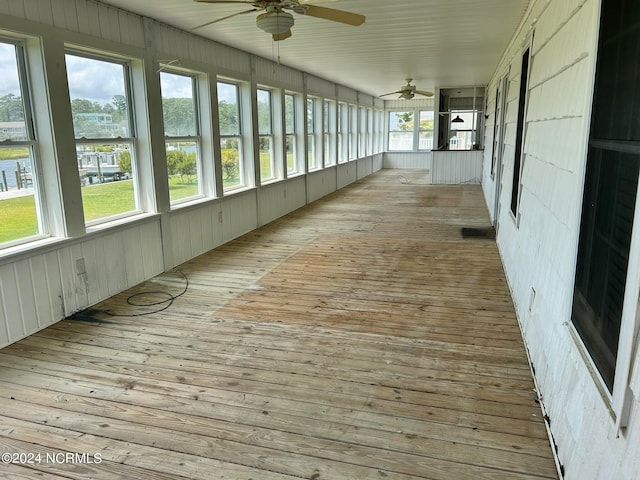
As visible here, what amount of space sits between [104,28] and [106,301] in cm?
254

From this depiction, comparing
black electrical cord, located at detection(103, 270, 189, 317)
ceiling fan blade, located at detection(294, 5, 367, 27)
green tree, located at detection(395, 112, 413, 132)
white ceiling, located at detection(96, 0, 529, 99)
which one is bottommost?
black electrical cord, located at detection(103, 270, 189, 317)

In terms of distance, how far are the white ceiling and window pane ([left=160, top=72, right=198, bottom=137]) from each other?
1.98 ft

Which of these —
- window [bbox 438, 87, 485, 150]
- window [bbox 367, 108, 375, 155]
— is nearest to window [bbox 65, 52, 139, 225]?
window [bbox 438, 87, 485, 150]

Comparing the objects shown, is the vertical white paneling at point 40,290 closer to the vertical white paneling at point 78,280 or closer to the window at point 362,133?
the vertical white paneling at point 78,280

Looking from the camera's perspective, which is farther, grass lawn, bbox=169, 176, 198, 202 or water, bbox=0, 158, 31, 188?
grass lawn, bbox=169, 176, 198, 202

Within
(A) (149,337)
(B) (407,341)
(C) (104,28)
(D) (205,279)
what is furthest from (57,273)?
(B) (407,341)

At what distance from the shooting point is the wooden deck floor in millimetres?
2217

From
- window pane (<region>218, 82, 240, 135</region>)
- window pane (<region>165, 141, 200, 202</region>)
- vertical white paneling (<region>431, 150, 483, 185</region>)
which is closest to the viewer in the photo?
window pane (<region>165, 141, 200, 202</region>)

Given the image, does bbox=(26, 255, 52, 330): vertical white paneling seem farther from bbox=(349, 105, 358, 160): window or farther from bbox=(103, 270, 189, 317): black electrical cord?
bbox=(349, 105, 358, 160): window

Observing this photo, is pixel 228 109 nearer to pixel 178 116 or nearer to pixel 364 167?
pixel 178 116

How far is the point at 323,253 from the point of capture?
19.9ft

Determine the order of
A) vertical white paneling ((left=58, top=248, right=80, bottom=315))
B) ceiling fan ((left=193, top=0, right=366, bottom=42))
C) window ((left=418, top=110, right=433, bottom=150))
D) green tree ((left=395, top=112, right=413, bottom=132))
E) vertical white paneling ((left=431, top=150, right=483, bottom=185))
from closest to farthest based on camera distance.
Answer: ceiling fan ((left=193, top=0, right=366, bottom=42)) → vertical white paneling ((left=58, top=248, right=80, bottom=315)) → vertical white paneling ((left=431, top=150, right=483, bottom=185)) → window ((left=418, top=110, right=433, bottom=150)) → green tree ((left=395, top=112, right=413, bottom=132))

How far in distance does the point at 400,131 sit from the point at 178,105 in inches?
551

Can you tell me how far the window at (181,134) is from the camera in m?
5.43
